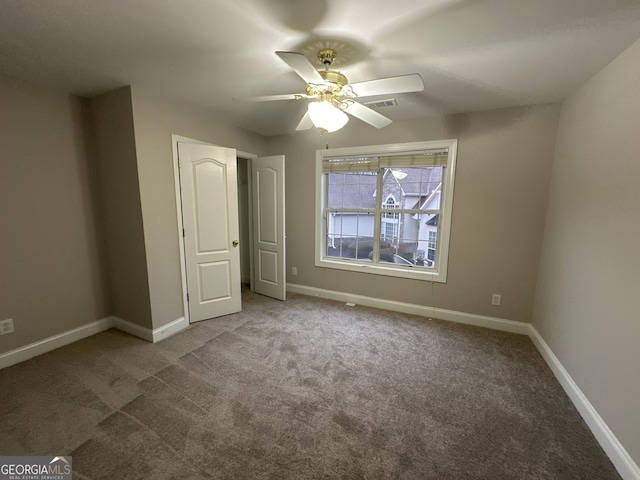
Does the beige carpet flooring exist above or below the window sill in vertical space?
below

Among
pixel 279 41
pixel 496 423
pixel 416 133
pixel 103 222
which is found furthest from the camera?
pixel 416 133

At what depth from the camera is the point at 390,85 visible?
1569 millimetres

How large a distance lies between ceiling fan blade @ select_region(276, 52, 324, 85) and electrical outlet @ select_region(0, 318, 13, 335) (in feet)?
9.89

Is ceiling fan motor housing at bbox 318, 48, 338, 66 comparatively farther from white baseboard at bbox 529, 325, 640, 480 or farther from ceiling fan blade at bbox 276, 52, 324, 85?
white baseboard at bbox 529, 325, 640, 480

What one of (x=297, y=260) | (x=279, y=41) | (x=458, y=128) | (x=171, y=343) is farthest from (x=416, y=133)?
(x=171, y=343)

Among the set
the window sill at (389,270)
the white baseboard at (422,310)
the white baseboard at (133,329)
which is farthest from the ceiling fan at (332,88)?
the white baseboard at (133,329)

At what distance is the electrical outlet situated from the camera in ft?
6.98

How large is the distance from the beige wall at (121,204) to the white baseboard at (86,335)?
0.09 metres

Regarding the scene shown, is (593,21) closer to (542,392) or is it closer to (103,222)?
(542,392)

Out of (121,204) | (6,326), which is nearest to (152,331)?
(6,326)

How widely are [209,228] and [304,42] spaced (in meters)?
2.09

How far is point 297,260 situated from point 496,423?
112 inches

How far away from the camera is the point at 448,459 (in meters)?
1.42
